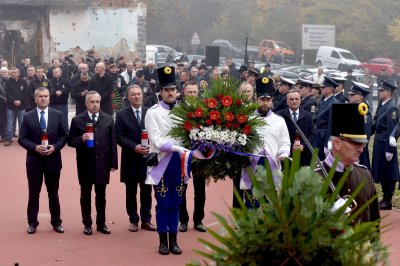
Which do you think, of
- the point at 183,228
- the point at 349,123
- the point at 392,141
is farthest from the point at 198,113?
the point at 392,141

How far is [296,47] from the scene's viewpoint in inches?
2393

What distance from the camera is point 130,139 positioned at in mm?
12047

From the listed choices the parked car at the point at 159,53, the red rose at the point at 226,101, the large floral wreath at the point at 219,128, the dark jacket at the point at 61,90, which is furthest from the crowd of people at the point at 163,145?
the parked car at the point at 159,53

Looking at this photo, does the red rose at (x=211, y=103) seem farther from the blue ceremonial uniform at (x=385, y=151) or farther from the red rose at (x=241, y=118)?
the blue ceremonial uniform at (x=385, y=151)

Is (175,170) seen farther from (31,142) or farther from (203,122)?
(31,142)

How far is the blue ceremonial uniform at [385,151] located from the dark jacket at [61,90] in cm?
956

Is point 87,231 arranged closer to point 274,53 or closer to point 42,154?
point 42,154

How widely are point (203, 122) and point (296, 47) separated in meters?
51.4

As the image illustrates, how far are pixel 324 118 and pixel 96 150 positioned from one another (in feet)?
14.6

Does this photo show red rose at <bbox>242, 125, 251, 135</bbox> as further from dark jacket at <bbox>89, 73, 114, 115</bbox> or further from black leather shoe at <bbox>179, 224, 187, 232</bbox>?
dark jacket at <bbox>89, 73, 114, 115</bbox>

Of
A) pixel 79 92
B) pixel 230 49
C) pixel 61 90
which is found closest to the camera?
pixel 79 92

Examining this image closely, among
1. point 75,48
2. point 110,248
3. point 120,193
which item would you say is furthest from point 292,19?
point 110,248

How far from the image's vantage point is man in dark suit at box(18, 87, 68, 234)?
1179cm

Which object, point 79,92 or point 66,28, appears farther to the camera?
point 66,28
